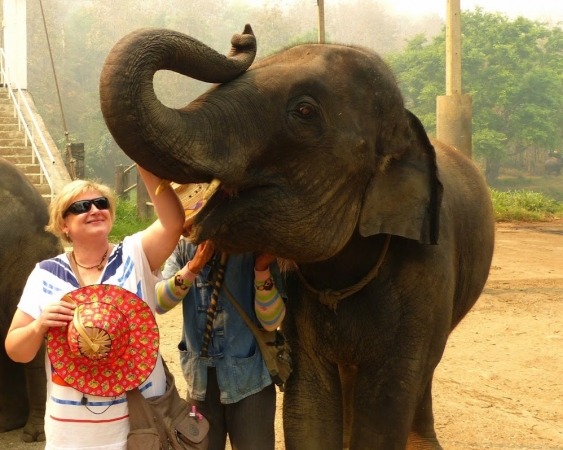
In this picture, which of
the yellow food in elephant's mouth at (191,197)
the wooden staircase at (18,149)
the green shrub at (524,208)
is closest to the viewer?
the yellow food in elephant's mouth at (191,197)

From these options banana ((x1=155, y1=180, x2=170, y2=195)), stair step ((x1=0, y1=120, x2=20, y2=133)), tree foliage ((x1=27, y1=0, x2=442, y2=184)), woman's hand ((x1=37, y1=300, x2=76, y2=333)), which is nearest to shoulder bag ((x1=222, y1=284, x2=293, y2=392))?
banana ((x1=155, y1=180, x2=170, y2=195))

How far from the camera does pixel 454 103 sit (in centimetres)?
1252

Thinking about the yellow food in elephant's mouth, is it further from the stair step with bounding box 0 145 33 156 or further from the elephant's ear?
the stair step with bounding box 0 145 33 156

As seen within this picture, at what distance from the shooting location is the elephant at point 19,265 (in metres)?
4.96

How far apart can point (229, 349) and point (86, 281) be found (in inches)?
29.8

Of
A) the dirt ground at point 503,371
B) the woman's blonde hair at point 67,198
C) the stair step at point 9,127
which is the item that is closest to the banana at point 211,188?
the woman's blonde hair at point 67,198

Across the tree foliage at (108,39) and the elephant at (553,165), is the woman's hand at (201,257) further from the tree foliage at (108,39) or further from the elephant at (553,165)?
the elephant at (553,165)

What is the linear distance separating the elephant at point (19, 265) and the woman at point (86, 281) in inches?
77.8

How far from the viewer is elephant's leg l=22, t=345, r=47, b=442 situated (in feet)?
16.6

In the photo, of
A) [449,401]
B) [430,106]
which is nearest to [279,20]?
[430,106]

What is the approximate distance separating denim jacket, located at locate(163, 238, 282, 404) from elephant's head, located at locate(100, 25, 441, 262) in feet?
1.41

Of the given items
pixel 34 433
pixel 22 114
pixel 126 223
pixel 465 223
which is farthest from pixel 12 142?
pixel 465 223

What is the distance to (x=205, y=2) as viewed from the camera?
3738 inches

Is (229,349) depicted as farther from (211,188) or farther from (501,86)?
(501,86)
